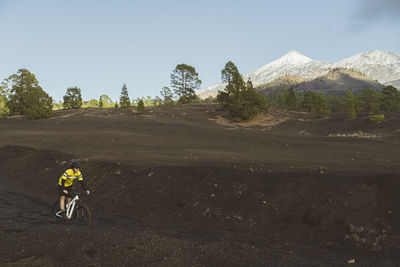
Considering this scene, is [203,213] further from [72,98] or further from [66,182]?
[72,98]

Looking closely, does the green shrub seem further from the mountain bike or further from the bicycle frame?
the bicycle frame

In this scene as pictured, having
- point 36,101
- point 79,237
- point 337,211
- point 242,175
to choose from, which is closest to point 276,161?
point 242,175

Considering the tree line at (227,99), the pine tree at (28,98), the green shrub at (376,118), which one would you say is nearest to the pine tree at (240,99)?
the tree line at (227,99)

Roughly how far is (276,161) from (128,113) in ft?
176

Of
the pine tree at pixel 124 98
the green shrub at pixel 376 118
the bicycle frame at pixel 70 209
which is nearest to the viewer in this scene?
the bicycle frame at pixel 70 209

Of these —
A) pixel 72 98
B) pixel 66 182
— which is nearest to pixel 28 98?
pixel 72 98

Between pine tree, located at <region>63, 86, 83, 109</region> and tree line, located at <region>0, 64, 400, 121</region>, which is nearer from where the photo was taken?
tree line, located at <region>0, 64, 400, 121</region>

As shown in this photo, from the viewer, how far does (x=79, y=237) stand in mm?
8797

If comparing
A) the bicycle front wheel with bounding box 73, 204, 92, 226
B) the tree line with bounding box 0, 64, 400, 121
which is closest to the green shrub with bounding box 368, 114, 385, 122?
the tree line with bounding box 0, 64, 400, 121

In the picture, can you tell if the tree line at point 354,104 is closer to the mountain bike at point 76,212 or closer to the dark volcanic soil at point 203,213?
the dark volcanic soil at point 203,213

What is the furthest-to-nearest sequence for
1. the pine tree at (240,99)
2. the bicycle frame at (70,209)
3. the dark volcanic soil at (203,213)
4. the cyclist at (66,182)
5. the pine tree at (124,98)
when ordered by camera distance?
the pine tree at (124,98)
the pine tree at (240,99)
the cyclist at (66,182)
the bicycle frame at (70,209)
the dark volcanic soil at (203,213)

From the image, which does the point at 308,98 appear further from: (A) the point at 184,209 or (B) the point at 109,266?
A: (B) the point at 109,266

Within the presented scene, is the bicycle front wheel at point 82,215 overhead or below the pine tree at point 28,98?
below

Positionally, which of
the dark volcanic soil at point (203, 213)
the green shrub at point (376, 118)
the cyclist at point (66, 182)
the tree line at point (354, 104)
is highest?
the tree line at point (354, 104)
